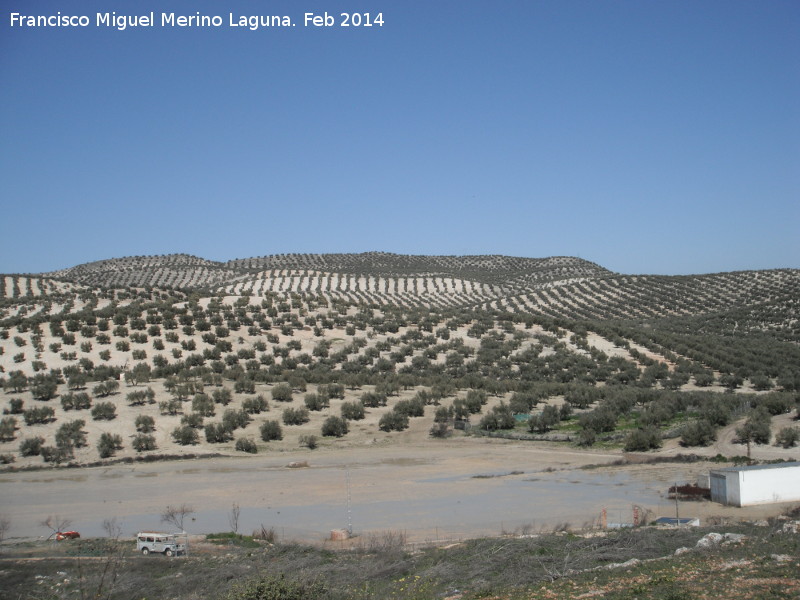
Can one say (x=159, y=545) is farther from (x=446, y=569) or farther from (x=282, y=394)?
(x=282, y=394)

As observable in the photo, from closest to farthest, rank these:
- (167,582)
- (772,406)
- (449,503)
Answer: (167,582) → (449,503) → (772,406)

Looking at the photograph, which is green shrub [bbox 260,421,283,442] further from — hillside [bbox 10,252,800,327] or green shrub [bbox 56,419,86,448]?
hillside [bbox 10,252,800,327]

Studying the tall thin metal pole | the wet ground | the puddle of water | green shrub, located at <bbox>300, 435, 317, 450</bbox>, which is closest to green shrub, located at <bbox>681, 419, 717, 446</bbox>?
the wet ground

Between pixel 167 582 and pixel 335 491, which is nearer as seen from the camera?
pixel 167 582

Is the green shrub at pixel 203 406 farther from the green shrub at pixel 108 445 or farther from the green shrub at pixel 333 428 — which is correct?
the green shrub at pixel 333 428

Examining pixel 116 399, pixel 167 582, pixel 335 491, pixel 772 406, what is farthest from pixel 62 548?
pixel 772 406

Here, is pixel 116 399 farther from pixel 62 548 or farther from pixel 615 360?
pixel 615 360
